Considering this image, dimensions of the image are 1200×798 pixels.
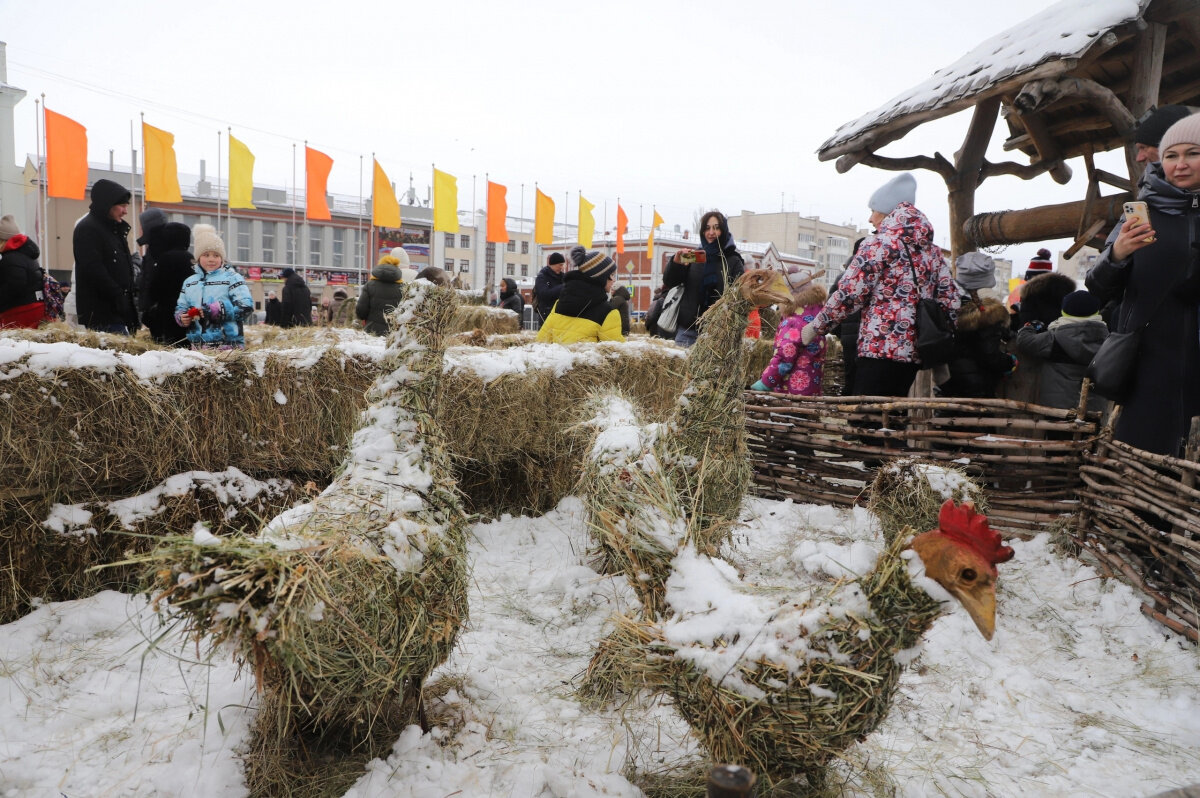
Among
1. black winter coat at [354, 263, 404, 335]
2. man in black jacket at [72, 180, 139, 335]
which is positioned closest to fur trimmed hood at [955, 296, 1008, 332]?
black winter coat at [354, 263, 404, 335]

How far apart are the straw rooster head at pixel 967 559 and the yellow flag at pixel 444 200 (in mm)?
22102

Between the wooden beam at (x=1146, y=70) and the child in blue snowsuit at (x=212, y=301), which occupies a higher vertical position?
the wooden beam at (x=1146, y=70)

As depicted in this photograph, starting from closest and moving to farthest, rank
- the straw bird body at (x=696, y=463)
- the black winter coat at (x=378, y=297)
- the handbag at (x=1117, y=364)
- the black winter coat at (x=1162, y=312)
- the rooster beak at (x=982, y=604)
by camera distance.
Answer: the rooster beak at (x=982, y=604), the straw bird body at (x=696, y=463), the black winter coat at (x=1162, y=312), the handbag at (x=1117, y=364), the black winter coat at (x=378, y=297)

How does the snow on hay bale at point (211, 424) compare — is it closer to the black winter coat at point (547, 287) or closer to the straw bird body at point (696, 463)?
the straw bird body at point (696, 463)

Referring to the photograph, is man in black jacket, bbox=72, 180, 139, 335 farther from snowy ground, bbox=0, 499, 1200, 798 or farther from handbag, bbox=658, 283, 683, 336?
handbag, bbox=658, 283, 683, 336

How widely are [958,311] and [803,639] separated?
3695 mm

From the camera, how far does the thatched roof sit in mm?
4320

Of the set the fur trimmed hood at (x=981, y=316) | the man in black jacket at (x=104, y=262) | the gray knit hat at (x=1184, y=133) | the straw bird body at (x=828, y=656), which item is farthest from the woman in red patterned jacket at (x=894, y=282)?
the man in black jacket at (x=104, y=262)

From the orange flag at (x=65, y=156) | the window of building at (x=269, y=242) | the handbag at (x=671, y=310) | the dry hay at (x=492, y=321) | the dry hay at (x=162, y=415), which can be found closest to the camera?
the dry hay at (x=162, y=415)

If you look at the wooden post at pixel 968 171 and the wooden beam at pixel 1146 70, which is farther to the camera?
the wooden post at pixel 968 171

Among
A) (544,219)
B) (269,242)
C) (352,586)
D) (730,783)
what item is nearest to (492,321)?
(352,586)

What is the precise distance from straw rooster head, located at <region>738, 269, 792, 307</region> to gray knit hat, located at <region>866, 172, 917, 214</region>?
2.41 metres

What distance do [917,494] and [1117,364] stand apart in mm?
1106

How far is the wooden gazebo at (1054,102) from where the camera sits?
4449mm
